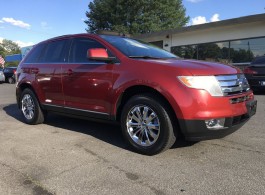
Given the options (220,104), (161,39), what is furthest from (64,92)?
(161,39)

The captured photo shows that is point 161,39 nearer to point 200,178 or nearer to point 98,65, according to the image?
point 98,65

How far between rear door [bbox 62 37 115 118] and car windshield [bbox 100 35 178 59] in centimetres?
26

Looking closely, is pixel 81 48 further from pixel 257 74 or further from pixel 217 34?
pixel 217 34

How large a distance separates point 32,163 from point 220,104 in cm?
246

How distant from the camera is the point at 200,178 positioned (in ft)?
11.7

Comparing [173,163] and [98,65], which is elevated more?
[98,65]

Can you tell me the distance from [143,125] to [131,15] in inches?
1387

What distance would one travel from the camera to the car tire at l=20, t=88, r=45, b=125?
253 inches

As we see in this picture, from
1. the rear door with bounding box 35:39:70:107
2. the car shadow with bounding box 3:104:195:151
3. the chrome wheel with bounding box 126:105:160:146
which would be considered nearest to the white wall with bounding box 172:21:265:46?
the car shadow with bounding box 3:104:195:151

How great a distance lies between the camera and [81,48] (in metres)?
5.57

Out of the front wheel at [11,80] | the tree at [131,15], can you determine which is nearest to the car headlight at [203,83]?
the front wheel at [11,80]

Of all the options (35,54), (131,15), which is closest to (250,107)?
(35,54)

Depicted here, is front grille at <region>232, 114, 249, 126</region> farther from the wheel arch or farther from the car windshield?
the car windshield

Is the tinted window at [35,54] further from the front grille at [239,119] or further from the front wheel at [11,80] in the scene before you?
the front wheel at [11,80]
